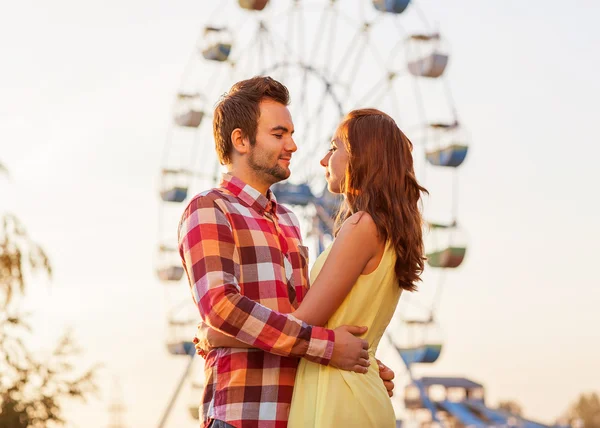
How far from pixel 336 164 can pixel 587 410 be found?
107 meters

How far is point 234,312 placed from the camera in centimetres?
393

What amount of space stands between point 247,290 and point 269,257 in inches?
4.9

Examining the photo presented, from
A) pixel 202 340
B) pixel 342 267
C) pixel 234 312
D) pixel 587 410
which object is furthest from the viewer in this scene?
pixel 587 410

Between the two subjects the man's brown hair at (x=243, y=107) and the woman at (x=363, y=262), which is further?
the man's brown hair at (x=243, y=107)

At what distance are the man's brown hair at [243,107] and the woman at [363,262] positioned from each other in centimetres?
26

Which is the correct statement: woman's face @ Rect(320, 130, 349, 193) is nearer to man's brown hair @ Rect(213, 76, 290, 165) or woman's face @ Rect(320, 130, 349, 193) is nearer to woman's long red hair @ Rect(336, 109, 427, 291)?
woman's long red hair @ Rect(336, 109, 427, 291)

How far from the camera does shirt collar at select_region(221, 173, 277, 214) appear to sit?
427 centimetres

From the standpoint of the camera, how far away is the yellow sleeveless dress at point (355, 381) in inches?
155

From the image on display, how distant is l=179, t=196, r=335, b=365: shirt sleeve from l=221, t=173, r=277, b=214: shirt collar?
0.77 feet

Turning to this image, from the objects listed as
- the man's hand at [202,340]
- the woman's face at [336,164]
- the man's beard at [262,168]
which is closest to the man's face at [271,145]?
the man's beard at [262,168]

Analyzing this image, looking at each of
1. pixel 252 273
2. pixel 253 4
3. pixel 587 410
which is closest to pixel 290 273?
pixel 252 273

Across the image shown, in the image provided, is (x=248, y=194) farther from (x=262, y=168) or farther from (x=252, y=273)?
(x=252, y=273)

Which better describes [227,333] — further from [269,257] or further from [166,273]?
[166,273]

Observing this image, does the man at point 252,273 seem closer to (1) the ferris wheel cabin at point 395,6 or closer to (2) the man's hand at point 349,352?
(2) the man's hand at point 349,352
